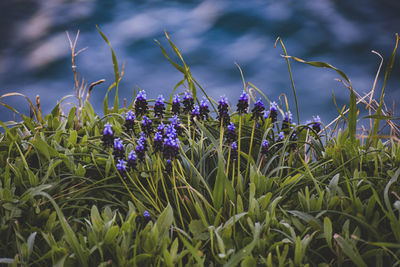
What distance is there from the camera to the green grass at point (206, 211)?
1.67 metres

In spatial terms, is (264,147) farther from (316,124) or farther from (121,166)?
(121,166)

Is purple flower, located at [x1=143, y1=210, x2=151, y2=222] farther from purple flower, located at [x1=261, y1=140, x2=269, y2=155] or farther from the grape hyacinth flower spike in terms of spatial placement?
purple flower, located at [x1=261, y1=140, x2=269, y2=155]

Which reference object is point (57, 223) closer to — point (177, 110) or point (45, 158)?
point (45, 158)

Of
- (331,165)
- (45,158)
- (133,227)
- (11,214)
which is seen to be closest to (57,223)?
(11,214)

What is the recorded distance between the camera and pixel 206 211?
2047mm

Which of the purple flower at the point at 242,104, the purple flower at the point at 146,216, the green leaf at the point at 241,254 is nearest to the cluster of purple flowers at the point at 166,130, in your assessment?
the purple flower at the point at 242,104

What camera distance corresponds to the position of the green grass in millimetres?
1673

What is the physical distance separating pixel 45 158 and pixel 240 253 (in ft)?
4.55

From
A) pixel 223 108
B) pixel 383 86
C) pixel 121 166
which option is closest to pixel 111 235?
pixel 121 166

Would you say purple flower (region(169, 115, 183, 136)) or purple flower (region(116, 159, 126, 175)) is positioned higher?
purple flower (region(169, 115, 183, 136))

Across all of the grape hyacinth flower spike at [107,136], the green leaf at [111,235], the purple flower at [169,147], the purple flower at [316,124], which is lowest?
the purple flower at [316,124]

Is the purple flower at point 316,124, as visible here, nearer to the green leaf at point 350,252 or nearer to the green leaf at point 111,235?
the green leaf at point 350,252

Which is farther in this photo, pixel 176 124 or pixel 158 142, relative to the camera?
pixel 176 124

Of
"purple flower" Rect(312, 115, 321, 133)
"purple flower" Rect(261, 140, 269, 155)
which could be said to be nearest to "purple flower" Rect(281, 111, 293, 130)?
"purple flower" Rect(312, 115, 321, 133)
